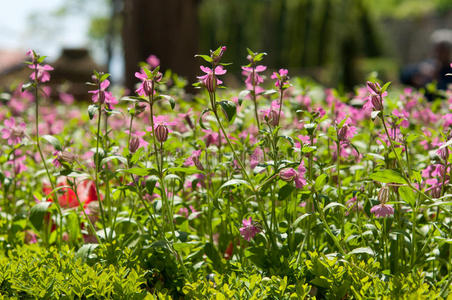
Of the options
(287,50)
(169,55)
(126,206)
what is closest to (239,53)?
(287,50)

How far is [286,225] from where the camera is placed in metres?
1.70

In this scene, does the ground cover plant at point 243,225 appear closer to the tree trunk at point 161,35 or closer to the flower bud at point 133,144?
the flower bud at point 133,144

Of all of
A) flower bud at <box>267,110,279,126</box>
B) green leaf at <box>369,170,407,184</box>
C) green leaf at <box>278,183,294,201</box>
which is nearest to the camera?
green leaf at <box>369,170,407,184</box>

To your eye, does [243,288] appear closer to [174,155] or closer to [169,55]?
[174,155]

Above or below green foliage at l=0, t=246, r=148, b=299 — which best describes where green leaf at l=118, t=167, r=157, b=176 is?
above

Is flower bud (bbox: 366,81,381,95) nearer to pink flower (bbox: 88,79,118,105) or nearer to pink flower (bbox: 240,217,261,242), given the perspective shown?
pink flower (bbox: 240,217,261,242)

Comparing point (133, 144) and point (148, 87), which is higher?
point (148, 87)

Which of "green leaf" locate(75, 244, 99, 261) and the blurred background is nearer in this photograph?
"green leaf" locate(75, 244, 99, 261)

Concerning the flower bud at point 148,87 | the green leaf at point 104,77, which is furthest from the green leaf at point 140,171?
the green leaf at point 104,77

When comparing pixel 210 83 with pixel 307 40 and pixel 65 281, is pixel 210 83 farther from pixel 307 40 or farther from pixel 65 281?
pixel 307 40

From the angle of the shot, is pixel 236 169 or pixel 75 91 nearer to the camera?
pixel 236 169

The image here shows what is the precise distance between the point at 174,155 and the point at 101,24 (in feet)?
121

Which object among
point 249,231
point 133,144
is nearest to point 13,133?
point 133,144

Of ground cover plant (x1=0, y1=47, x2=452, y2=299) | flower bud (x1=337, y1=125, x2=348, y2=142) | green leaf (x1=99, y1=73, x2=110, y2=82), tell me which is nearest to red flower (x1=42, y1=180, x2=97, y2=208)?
ground cover plant (x1=0, y1=47, x2=452, y2=299)
